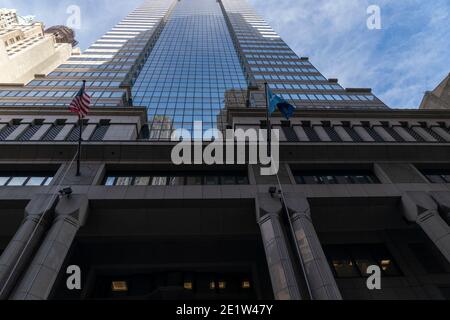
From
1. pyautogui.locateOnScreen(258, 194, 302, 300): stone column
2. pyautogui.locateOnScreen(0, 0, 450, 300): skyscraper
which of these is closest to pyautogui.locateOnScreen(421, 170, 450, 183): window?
pyautogui.locateOnScreen(0, 0, 450, 300): skyscraper

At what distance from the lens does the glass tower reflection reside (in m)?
39.6

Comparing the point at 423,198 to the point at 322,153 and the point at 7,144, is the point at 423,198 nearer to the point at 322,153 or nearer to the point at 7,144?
the point at 322,153

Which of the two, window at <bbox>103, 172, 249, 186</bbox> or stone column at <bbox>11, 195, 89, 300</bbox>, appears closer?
stone column at <bbox>11, 195, 89, 300</bbox>

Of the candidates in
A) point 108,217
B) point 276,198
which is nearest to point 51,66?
point 108,217

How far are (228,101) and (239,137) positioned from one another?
21.7 m

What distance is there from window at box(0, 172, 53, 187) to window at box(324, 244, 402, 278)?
19.5 metres

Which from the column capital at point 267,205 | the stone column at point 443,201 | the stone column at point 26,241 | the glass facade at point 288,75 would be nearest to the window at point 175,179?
the column capital at point 267,205

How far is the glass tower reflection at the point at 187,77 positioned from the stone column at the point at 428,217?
24964 mm

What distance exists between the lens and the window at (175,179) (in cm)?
1973

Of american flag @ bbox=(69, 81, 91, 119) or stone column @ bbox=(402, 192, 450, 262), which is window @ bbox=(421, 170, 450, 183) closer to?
stone column @ bbox=(402, 192, 450, 262)

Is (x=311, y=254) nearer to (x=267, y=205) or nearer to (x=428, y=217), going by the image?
(x=267, y=205)

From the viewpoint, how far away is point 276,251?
45.5 ft

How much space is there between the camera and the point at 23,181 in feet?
62.3

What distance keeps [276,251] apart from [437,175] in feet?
50.8
